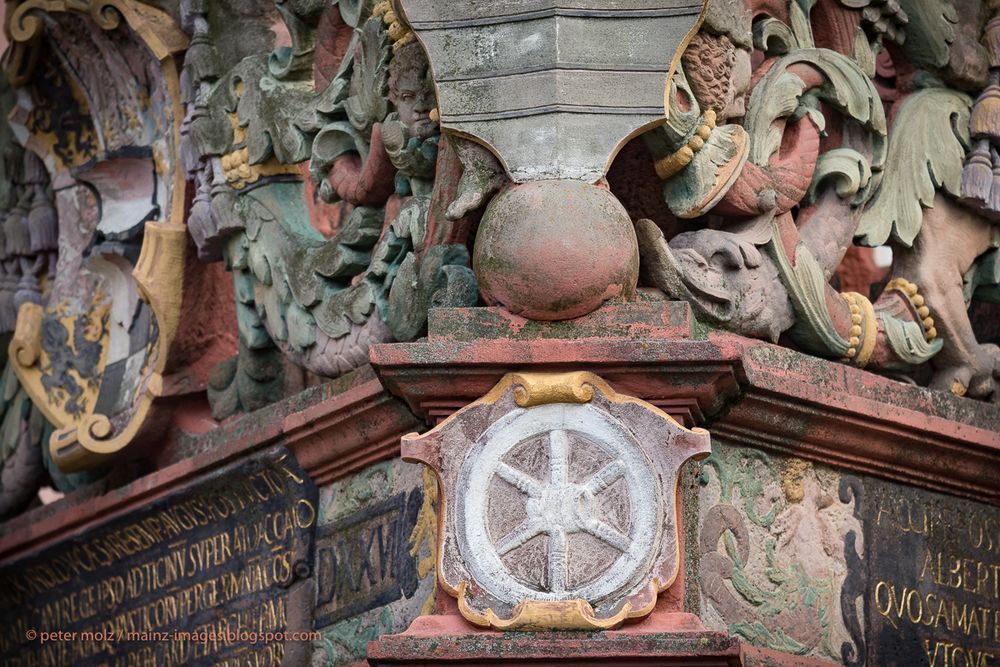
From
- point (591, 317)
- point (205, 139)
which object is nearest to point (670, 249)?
point (591, 317)

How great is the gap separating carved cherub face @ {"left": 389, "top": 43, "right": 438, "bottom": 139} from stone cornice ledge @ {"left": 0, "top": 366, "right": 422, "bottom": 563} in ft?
2.68

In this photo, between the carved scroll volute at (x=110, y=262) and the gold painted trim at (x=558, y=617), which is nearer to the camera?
the gold painted trim at (x=558, y=617)

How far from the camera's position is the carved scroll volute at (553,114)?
963 cm

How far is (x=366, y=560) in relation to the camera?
10.7m

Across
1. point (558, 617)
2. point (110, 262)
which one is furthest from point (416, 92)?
point (110, 262)

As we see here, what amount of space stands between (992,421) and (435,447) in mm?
2213

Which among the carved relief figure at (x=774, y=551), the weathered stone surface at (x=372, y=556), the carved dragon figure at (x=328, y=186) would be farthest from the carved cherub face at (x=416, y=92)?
the carved relief figure at (x=774, y=551)

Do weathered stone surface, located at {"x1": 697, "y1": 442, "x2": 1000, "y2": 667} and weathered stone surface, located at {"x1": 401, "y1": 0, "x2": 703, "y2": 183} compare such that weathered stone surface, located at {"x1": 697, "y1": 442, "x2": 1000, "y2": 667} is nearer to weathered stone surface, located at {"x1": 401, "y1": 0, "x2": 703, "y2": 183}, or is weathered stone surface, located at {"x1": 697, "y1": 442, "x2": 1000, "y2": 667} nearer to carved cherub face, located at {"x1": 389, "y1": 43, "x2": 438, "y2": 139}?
weathered stone surface, located at {"x1": 401, "y1": 0, "x2": 703, "y2": 183}

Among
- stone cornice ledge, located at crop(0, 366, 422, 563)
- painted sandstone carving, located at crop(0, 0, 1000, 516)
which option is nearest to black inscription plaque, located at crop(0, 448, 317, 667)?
stone cornice ledge, located at crop(0, 366, 422, 563)

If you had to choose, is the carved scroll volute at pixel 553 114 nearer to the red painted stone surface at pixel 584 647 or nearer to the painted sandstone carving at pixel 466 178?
the painted sandstone carving at pixel 466 178

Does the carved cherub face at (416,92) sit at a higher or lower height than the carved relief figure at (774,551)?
higher

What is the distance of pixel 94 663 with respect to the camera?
12.2 meters

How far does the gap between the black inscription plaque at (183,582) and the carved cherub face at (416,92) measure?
1.30m

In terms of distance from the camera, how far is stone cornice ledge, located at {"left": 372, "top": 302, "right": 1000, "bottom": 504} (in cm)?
964
